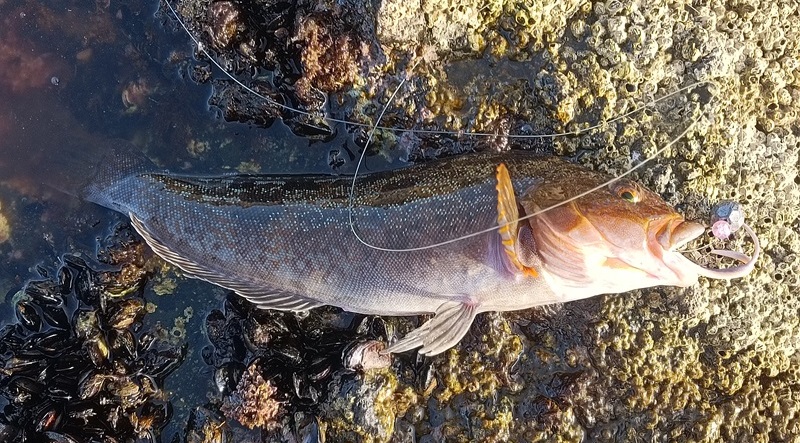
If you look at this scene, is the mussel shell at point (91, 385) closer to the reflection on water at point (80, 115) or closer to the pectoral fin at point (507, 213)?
the reflection on water at point (80, 115)

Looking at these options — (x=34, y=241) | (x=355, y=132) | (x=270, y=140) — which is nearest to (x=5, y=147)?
(x=34, y=241)

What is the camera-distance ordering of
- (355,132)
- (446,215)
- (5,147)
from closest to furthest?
(446,215) → (355,132) → (5,147)

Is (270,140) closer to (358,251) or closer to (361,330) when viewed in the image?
(358,251)

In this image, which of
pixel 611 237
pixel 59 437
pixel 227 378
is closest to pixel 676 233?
pixel 611 237

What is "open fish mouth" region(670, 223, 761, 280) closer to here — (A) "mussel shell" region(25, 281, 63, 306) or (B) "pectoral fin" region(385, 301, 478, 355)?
(B) "pectoral fin" region(385, 301, 478, 355)

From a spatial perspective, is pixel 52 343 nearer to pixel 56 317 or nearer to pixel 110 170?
pixel 56 317

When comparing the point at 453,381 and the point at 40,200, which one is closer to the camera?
the point at 453,381

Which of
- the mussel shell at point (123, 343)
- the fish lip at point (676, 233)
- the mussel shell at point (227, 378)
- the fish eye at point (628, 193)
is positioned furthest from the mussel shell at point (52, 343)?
the fish lip at point (676, 233)
